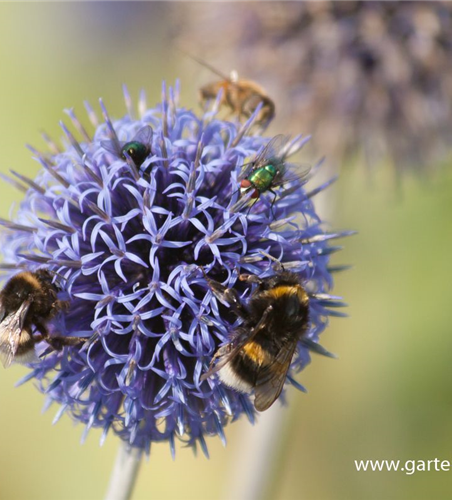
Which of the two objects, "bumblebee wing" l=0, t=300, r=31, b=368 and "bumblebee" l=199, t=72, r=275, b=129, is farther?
"bumblebee" l=199, t=72, r=275, b=129

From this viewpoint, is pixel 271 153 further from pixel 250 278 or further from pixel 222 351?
pixel 222 351

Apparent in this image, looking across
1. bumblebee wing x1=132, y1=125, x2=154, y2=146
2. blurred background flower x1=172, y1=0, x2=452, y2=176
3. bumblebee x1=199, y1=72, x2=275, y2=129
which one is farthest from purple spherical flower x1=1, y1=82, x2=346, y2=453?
blurred background flower x1=172, y1=0, x2=452, y2=176

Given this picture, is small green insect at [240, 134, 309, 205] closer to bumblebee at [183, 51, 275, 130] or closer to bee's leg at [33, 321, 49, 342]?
bumblebee at [183, 51, 275, 130]

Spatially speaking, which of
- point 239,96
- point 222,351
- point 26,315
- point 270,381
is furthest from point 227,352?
point 239,96

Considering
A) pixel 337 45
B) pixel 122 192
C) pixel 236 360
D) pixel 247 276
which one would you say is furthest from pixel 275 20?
pixel 236 360

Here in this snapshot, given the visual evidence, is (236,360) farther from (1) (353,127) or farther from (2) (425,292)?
(2) (425,292)

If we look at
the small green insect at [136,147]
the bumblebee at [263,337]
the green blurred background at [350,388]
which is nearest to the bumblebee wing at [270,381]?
the bumblebee at [263,337]
